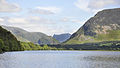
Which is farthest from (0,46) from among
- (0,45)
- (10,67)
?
(10,67)

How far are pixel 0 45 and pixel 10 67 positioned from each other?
10735cm

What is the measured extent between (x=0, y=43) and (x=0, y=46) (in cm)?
257

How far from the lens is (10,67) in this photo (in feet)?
209

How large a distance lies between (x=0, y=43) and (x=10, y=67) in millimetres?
106599

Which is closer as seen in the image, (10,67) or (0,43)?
(10,67)

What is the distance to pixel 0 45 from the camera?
6560 inches

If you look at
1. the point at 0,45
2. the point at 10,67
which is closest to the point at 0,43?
the point at 0,45

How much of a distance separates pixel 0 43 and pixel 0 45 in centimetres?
171

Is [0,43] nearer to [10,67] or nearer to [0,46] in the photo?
[0,46]

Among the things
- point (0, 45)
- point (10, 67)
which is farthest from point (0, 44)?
point (10, 67)

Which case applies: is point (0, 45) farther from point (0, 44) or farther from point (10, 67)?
point (10, 67)

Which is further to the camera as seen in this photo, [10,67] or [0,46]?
[0,46]

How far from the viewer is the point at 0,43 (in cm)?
16588

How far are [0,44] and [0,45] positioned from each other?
3.77ft
